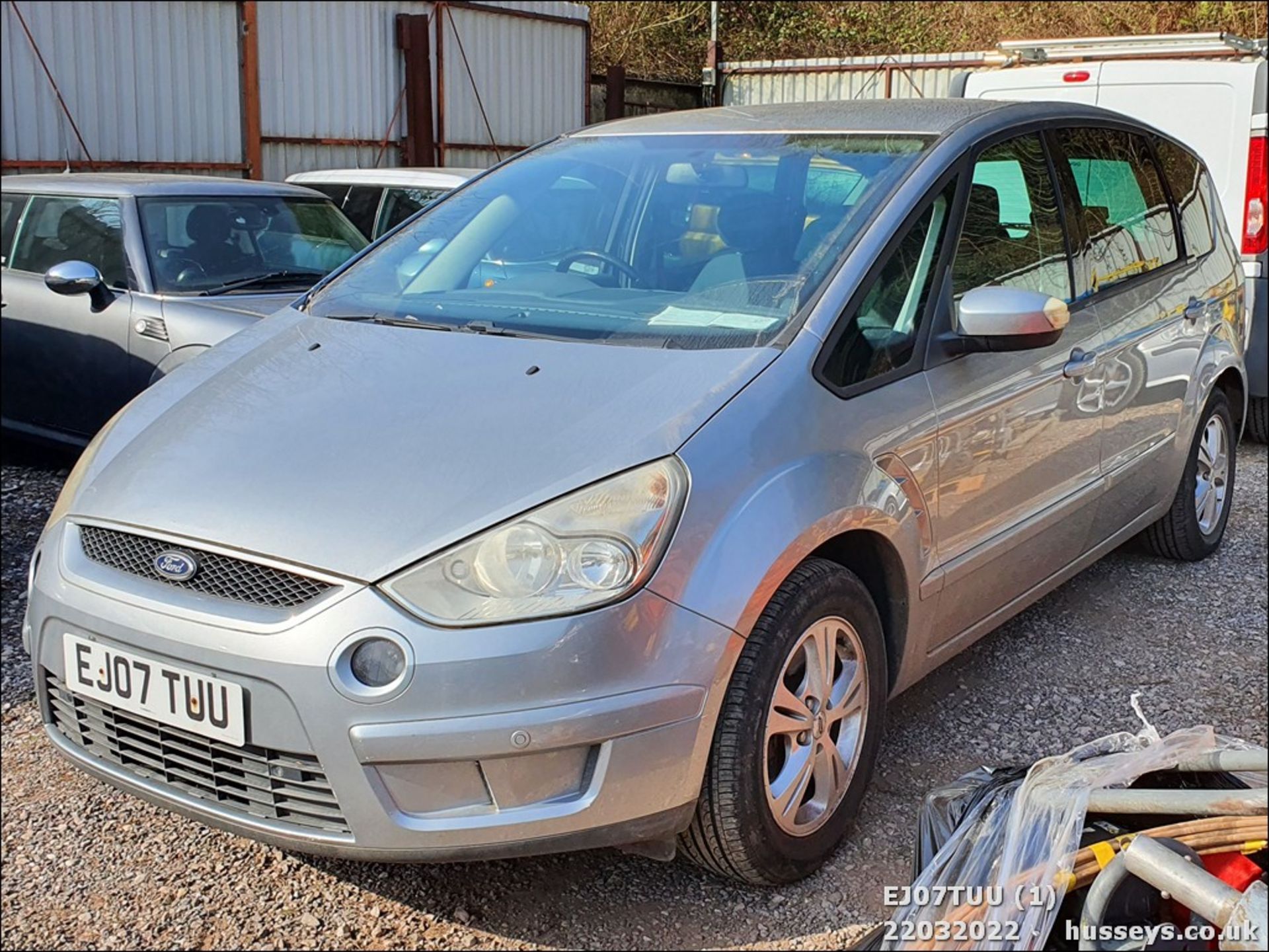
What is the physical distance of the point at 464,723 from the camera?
89.0 inches

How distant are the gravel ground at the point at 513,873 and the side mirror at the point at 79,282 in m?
2.25

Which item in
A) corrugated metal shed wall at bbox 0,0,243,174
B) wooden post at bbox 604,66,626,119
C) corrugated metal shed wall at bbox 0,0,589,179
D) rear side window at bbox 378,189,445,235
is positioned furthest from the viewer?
wooden post at bbox 604,66,626,119

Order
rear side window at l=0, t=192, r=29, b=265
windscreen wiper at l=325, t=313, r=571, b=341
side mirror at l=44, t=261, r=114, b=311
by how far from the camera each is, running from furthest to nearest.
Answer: rear side window at l=0, t=192, r=29, b=265
side mirror at l=44, t=261, r=114, b=311
windscreen wiper at l=325, t=313, r=571, b=341

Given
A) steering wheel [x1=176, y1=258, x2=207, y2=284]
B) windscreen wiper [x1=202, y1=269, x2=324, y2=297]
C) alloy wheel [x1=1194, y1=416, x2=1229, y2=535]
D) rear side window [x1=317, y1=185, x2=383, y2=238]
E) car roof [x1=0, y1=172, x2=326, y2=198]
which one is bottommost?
alloy wheel [x1=1194, y1=416, x2=1229, y2=535]

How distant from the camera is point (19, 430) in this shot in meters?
6.17

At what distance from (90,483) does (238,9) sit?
33.1ft

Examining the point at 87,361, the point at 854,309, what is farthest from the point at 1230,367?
the point at 87,361

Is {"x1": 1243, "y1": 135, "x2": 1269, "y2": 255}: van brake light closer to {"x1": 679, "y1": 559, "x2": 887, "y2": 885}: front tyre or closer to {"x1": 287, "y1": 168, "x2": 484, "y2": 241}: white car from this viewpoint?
{"x1": 287, "y1": 168, "x2": 484, "y2": 241}: white car

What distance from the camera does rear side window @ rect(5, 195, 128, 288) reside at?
601 centimetres

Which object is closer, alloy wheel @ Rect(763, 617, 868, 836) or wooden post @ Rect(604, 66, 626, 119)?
alloy wheel @ Rect(763, 617, 868, 836)

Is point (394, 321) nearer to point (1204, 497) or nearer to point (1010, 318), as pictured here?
point (1010, 318)

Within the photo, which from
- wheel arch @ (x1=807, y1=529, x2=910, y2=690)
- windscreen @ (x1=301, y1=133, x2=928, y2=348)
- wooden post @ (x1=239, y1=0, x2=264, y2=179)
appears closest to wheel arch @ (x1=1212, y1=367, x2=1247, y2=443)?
windscreen @ (x1=301, y1=133, x2=928, y2=348)

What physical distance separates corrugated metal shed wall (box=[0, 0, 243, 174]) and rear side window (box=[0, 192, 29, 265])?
134 inches

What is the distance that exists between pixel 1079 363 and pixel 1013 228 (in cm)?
43
